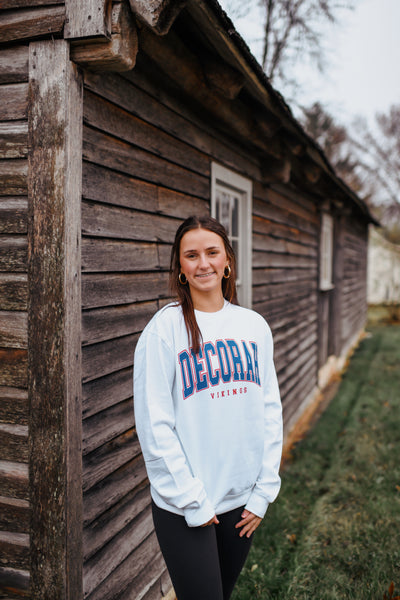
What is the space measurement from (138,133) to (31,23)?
31.4 inches

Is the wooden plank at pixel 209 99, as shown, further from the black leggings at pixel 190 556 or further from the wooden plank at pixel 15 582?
the wooden plank at pixel 15 582

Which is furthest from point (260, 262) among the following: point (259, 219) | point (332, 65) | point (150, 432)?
point (332, 65)

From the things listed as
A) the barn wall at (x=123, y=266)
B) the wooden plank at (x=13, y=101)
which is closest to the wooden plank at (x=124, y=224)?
the barn wall at (x=123, y=266)

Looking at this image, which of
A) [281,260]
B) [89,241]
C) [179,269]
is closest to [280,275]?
[281,260]

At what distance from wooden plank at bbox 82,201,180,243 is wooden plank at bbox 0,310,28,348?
0.48 m

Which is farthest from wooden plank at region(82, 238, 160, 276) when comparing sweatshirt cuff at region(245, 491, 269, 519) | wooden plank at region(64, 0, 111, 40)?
sweatshirt cuff at region(245, 491, 269, 519)

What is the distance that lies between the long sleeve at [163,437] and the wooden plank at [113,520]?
75 cm

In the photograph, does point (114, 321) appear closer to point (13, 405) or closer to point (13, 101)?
point (13, 405)

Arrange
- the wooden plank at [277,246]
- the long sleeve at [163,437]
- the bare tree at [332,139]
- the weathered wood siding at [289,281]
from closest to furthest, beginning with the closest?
the long sleeve at [163,437] < the wooden plank at [277,246] < the weathered wood siding at [289,281] < the bare tree at [332,139]

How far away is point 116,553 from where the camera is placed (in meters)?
2.48

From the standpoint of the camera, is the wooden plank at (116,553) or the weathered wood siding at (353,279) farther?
the weathered wood siding at (353,279)

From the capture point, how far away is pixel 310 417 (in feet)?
23.5

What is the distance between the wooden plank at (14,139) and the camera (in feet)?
6.63

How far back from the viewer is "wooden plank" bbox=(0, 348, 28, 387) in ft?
6.70
